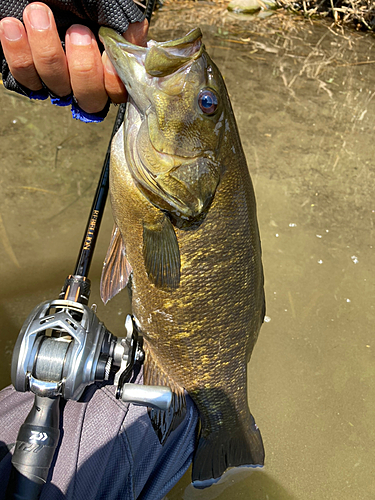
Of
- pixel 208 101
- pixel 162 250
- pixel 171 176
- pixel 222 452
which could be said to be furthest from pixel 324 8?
pixel 222 452

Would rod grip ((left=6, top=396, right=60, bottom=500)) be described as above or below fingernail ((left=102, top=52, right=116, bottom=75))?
below

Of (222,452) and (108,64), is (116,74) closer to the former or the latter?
(108,64)

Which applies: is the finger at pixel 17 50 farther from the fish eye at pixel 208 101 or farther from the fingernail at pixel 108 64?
the fish eye at pixel 208 101

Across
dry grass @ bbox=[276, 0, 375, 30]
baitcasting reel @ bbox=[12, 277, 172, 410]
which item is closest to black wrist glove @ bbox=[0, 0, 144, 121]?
baitcasting reel @ bbox=[12, 277, 172, 410]

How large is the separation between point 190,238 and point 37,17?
79cm

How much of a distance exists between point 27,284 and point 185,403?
137 centimetres

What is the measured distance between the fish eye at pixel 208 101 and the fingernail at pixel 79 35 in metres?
0.38

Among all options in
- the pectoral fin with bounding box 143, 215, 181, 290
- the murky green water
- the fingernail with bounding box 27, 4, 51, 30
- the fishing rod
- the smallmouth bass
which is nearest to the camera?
the fingernail with bounding box 27, 4, 51, 30

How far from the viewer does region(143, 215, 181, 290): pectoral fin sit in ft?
4.48

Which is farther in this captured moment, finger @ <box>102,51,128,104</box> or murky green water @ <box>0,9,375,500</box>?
murky green water @ <box>0,9,375,500</box>

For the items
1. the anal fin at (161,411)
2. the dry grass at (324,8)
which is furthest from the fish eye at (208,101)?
the dry grass at (324,8)

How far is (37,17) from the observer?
1006 mm

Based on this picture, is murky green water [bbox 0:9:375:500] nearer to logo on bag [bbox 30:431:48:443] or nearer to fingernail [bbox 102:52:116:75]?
logo on bag [bbox 30:431:48:443]

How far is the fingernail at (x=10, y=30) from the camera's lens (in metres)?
1.01
